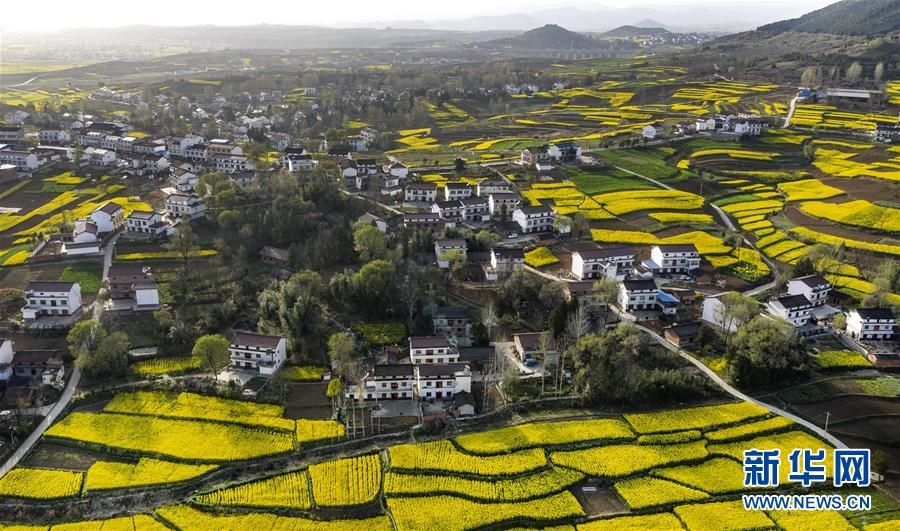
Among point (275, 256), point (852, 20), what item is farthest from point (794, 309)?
point (852, 20)

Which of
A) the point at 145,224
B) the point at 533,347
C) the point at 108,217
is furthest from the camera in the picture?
the point at 108,217

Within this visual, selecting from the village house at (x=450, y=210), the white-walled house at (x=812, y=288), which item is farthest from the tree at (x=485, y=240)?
the white-walled house at (x=812, y=288)

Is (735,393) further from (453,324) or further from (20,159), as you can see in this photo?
(20,159)

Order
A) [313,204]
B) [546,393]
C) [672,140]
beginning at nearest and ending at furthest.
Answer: [546,393]
[313,204]
[672,140]

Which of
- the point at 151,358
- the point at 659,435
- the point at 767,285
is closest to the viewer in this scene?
the point at 659,435

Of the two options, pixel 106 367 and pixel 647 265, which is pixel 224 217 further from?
pixel 647 265

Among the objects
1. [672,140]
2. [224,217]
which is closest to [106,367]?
[224,217]

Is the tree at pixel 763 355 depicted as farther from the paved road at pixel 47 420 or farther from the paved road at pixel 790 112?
the paved road at pixel 790 112
